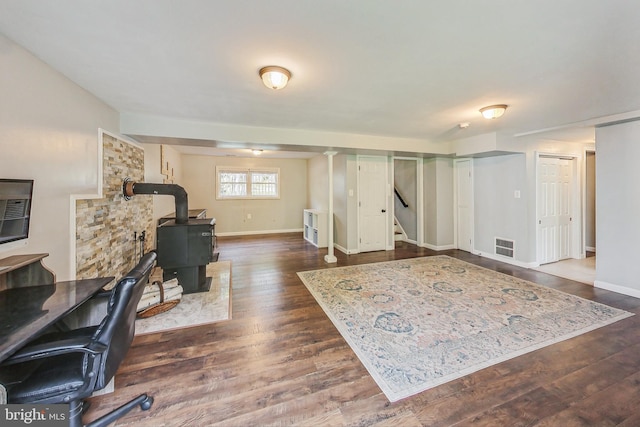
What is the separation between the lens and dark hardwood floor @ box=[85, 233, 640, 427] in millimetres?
1537

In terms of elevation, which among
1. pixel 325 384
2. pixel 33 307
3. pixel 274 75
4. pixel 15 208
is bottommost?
pixel 325 384

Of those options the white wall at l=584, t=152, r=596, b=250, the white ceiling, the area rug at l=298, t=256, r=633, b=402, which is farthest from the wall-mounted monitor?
the white wall at l=584, t=152, r=596, b=250

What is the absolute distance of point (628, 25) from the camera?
1.57m

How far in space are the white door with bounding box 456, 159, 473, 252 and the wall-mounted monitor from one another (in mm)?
6356

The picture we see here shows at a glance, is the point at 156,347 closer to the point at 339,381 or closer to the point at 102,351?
the point at 102,351

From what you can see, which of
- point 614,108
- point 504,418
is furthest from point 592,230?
point 504,418

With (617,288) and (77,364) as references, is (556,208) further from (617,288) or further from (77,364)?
(77,364)

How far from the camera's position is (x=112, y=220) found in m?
3.22

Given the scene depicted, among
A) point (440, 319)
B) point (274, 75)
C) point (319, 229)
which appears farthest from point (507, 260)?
point (274, 75)

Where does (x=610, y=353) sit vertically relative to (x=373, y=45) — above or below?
below

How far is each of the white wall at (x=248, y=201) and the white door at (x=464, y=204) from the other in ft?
15.1

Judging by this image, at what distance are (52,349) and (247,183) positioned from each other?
7.22 m

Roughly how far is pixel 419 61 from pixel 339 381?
2.45m

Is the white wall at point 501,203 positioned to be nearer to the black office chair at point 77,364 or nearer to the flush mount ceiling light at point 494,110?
the flush mount ceiling light at point 494,110
